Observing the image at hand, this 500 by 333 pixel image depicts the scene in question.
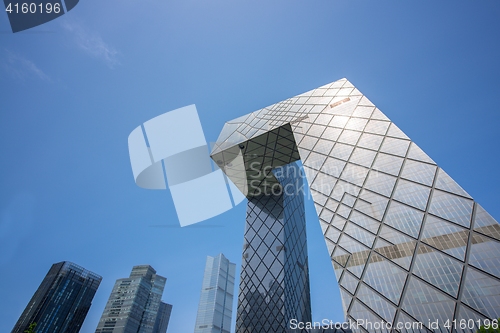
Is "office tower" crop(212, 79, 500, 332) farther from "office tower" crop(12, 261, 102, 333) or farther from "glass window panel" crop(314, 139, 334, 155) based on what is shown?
"office tower" crop(12, 261, 102, 333)

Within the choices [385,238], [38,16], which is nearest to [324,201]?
[385,238]

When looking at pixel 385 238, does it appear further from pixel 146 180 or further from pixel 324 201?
pixel 146 180

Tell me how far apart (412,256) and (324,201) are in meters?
6.57

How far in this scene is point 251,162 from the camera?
32.8m

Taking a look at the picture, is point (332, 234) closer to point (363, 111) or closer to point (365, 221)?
point (365, 221)

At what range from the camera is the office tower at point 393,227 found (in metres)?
12.2

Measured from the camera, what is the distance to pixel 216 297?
309ft

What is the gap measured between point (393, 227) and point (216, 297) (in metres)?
93.3

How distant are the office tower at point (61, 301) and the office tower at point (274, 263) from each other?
2323 inches

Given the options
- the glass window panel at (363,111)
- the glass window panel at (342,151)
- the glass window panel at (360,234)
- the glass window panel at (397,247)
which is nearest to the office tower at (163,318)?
the glass window panel at (342,151)

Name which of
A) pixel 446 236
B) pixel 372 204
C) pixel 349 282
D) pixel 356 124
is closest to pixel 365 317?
pixel 349 282

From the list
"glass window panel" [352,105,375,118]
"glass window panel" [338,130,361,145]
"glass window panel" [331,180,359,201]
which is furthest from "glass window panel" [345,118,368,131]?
"glass window panel" [331,180,359,201]

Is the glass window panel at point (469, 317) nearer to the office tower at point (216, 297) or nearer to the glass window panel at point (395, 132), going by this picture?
the glass window panel at point (395, 132)

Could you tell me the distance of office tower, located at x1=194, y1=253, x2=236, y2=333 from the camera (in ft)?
287
